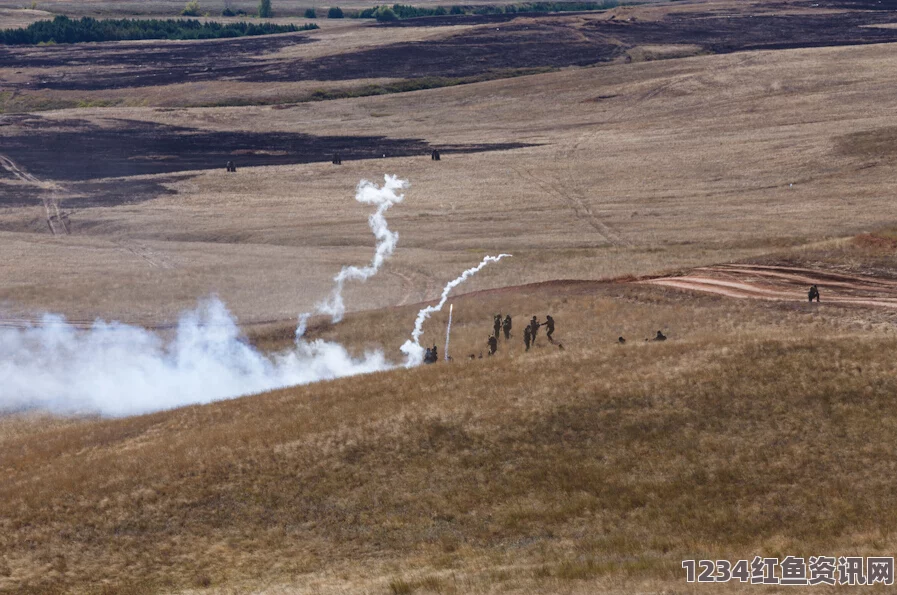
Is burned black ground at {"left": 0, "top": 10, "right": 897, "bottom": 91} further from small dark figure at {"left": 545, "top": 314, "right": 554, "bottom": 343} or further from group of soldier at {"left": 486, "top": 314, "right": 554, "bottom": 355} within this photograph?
small dark figure at {"left": 545, "top": 314, "right": 554, "bottom": 343}

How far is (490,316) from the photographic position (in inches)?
1857

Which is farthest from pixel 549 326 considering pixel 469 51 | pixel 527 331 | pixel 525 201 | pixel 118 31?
pixel 118 31

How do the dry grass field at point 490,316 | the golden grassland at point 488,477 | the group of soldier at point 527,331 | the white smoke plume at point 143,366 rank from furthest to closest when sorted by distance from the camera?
1. the white smoke plume at point 143,366
2. the group of soldier at point 527,331
3. the dry grass field at point 490,316
4. the golden grassland at point 488,477

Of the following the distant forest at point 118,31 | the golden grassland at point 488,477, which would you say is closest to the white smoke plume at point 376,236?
the golden grassland at point 488,477

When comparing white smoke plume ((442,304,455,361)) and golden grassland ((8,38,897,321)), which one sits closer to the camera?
white smoke plume ((442,304,455,361))

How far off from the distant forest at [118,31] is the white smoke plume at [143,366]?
145 m

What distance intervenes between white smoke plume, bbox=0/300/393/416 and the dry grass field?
59.2 inches

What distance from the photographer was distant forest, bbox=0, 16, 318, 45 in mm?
178875

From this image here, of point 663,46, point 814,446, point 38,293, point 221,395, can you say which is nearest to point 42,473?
point 221,395

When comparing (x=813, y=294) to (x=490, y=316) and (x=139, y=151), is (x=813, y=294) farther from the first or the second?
(x=139, y=151)

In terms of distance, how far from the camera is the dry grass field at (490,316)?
24078mm

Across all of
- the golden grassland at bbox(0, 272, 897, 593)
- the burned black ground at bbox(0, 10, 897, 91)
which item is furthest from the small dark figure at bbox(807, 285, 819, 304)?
the burned black ground at bbox(0, 10, 897, 91)

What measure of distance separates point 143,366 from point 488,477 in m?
Result: 24.2

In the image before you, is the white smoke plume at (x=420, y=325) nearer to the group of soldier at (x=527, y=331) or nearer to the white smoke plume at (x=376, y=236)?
the group of soldier at (x=527, y=331)
